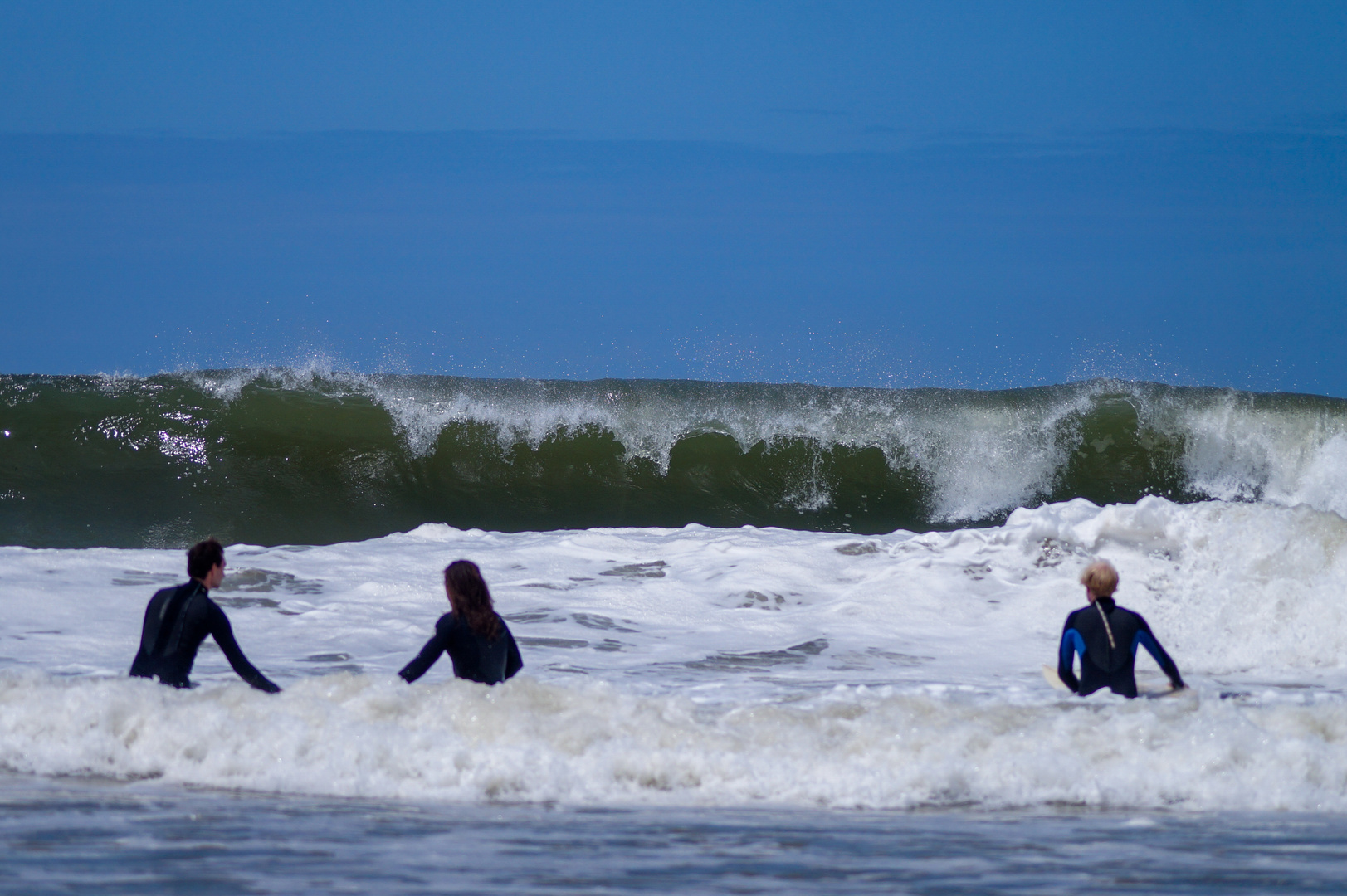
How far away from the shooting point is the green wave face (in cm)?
1583

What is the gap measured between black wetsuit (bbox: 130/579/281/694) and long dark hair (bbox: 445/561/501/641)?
Answer: 837mm

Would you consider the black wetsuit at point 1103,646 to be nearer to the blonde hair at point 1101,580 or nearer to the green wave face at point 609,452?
the blonde hair at point 1101,580

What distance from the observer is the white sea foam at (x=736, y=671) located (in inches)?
194

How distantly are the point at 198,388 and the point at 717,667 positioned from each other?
497 inches

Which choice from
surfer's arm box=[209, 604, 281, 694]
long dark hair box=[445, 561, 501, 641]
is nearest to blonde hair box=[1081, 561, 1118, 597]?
long dark hair box=[445, 561, 501, 641]

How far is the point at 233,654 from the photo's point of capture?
17.6 feet

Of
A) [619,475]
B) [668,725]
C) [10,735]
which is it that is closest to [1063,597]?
[668,725]

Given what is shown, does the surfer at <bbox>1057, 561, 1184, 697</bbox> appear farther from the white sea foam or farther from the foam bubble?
the foam bubble

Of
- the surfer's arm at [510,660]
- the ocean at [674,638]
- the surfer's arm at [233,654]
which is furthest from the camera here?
the surfer's arm at [510,660]

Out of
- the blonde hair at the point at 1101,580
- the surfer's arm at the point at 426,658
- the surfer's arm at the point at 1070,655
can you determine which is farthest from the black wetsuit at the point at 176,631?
the blonde hair at the point at 1101,580

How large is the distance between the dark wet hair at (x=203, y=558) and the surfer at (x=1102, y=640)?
3801 millimetres

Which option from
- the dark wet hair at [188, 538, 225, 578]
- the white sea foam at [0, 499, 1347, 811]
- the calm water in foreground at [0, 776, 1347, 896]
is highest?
the dark wet hair at [188, 538, 225, 578]

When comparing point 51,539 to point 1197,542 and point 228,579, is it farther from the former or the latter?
point 1197,542

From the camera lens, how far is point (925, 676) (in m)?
7.72
